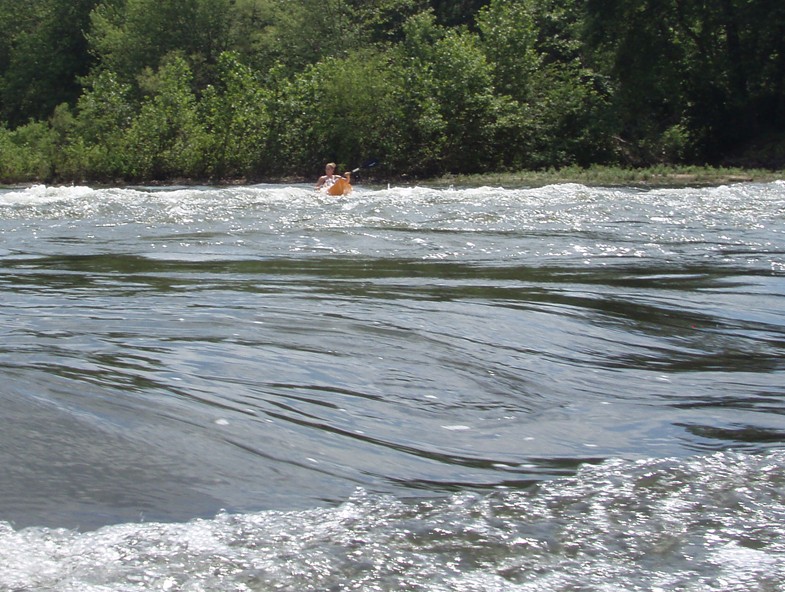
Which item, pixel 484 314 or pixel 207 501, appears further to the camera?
pixel 484 314

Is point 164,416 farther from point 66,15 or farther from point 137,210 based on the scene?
point 66,15

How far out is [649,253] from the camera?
12039 millimetres

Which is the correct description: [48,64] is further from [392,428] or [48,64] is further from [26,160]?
[392,428]

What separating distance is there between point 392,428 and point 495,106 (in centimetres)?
3068

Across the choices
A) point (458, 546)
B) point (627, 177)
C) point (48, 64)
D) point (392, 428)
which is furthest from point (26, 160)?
point (458, 546)

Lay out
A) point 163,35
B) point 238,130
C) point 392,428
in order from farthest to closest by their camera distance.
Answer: point 163,35, point 238,130, point 392,428

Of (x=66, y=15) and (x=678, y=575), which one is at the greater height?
(x=66, y=15)

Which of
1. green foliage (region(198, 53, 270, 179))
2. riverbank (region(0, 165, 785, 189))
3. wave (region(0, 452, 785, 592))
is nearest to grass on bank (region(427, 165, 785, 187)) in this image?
riverbank (region(0, 165, 785, 189))

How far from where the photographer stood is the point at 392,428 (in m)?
4.94

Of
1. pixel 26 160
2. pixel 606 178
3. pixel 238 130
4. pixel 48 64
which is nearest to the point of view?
pixel 606 178

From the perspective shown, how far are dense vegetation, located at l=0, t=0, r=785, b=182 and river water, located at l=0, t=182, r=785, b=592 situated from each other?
82.1ft

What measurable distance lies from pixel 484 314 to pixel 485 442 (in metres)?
2.98

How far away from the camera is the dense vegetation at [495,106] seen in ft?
115

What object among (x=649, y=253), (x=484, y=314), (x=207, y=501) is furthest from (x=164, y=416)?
(x=649, y=253)
